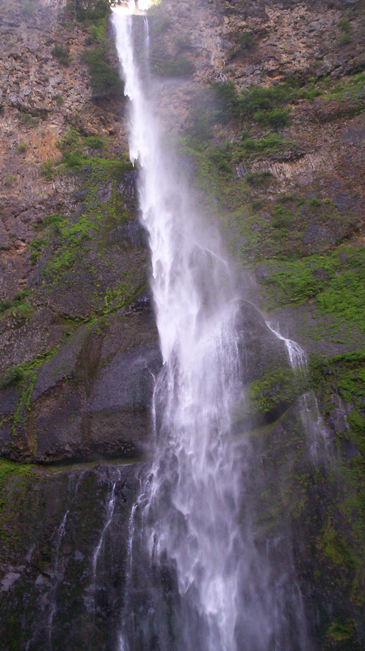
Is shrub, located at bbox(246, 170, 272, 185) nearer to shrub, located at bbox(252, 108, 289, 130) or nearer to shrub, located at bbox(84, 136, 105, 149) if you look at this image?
shrub, located at bbox(252, 108, 289, 130)

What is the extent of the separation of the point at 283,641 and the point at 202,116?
14.9m

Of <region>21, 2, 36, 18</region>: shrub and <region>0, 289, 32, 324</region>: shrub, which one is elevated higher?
<region>21, 2, 36, 18</region>: shrub

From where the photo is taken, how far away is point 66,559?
7.68 m

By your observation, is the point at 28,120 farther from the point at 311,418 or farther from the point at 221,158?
the point at 311,418

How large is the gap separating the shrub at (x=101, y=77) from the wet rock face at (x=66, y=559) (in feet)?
46.5

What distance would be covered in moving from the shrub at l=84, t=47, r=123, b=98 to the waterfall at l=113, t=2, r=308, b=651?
944cm

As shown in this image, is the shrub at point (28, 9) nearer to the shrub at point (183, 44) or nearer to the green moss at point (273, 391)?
the shrub at point (183, 44)

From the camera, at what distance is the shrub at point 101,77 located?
1647 cm

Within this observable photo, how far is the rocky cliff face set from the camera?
729 cm

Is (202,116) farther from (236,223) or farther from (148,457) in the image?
(148,457)

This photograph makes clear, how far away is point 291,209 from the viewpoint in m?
12.1

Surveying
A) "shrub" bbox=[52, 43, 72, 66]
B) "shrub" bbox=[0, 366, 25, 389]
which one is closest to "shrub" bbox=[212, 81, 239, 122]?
"shrub" bbox=[52, 43, 72, 66]

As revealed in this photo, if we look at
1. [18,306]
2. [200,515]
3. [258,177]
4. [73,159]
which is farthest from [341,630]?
[73,159]

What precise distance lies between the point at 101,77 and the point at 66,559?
16.1 metres
